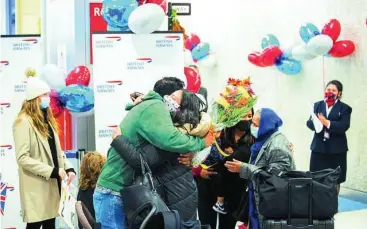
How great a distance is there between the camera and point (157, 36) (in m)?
4.15

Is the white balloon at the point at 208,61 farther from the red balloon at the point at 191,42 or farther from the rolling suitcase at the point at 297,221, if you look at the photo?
the rolling suitcase at the point at 297,221

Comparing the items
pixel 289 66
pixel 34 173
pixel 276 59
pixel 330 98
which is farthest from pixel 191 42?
pixel 34 173

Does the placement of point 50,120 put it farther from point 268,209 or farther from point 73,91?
point 268,209

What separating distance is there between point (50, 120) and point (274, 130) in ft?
5.39

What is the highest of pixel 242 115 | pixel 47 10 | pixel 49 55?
pixel 47 10

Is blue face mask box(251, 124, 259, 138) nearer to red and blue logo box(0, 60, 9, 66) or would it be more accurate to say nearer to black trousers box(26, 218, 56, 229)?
black trousers box(26, 218, 56, 229)

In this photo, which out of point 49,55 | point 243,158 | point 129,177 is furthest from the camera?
point 49,55

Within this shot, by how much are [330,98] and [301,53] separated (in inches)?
42.0

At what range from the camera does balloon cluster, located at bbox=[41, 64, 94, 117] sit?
4.25m

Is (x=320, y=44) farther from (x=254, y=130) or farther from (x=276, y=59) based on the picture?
(x=254, y=130)

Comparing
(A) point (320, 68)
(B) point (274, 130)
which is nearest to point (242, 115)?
(B) point (274, 130)

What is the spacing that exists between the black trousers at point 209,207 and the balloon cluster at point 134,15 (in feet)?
4.06

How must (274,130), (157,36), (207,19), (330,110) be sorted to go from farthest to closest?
(207,19)
(330,110)
(157,36)
(274,130)

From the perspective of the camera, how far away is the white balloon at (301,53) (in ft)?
20.5
